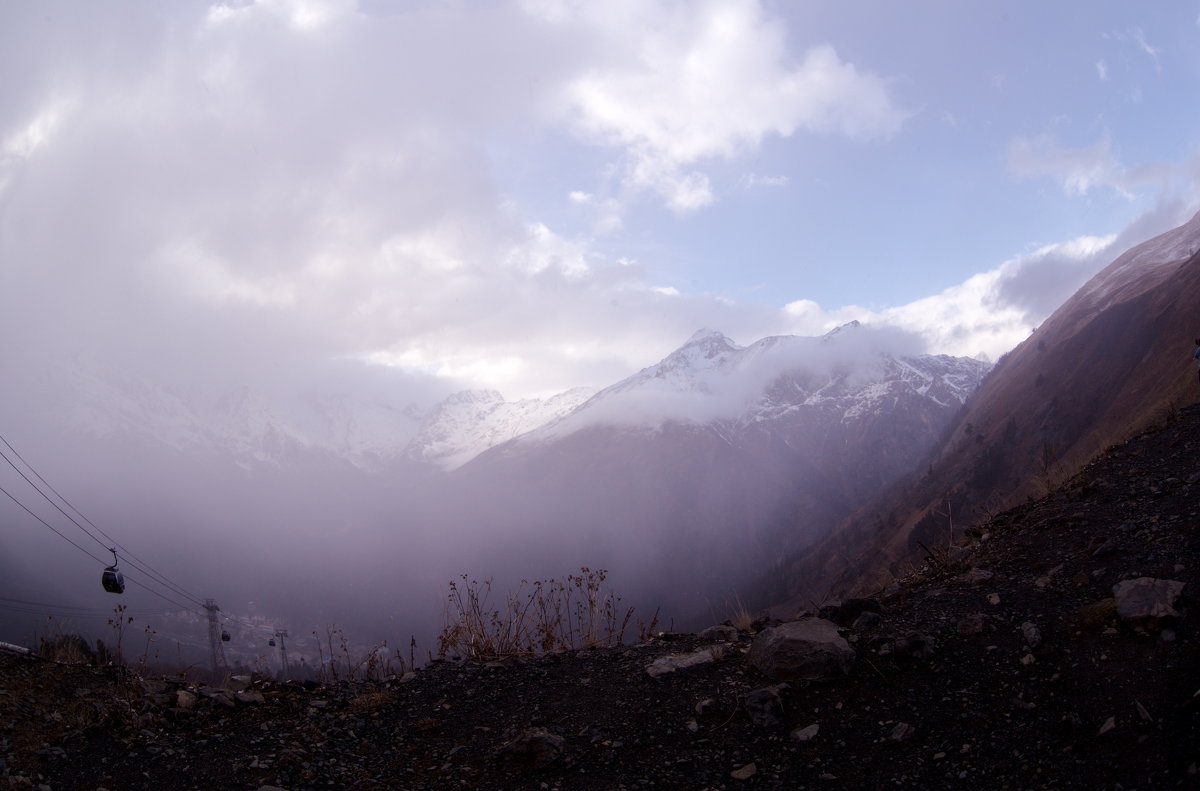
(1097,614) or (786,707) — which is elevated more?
(1097,614)

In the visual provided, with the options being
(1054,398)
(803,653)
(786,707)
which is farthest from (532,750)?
(1054,398)

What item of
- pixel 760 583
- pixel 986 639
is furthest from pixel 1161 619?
pixel 760 583

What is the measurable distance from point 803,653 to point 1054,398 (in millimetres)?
104989

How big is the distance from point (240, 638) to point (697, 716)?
691ft

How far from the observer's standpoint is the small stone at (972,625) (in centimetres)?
712

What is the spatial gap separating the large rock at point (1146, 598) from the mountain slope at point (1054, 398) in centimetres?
5545

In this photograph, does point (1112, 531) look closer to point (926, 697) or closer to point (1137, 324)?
point (926, 697)

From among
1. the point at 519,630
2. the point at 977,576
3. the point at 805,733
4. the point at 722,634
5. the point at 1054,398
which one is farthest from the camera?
the point at 1054,398

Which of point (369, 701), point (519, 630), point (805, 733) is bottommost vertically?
point (805, 733)

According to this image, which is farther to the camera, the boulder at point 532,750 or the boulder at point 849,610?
the boulder at point 849,610

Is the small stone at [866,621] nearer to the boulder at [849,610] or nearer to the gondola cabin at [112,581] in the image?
the boulder at [849,610]

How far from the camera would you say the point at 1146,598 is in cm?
634

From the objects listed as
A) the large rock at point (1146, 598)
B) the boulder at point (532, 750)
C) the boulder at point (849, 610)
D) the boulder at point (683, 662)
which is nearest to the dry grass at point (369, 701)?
the boulder at point (532, 750)

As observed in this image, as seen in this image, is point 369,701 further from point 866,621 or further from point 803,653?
point 866,621
